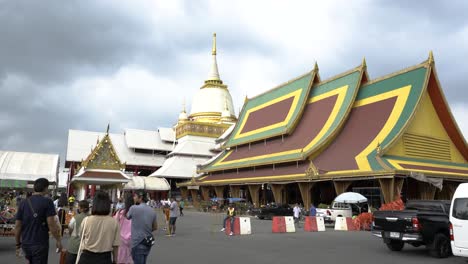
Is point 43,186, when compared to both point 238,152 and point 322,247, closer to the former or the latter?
point 322,247

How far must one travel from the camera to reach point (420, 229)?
1030 cm

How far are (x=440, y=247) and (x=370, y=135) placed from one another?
15661mm

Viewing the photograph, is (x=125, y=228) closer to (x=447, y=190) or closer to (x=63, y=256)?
(x=63, y=256)

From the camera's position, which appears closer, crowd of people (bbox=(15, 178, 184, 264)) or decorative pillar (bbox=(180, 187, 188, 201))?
crowd of people (bbox=(15, 178, 184, 264))

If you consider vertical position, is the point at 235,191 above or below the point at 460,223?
above

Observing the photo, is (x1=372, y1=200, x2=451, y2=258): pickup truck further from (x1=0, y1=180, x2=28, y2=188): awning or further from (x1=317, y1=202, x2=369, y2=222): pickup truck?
(x1=0, y1=180, x2=28, y2=188): awning

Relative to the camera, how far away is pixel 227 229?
1600cm

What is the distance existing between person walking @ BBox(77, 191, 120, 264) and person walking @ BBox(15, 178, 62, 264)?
1.14m

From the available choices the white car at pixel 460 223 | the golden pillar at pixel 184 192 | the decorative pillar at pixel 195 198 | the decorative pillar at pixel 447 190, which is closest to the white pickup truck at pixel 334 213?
the decorative pillar at pixel 447 190

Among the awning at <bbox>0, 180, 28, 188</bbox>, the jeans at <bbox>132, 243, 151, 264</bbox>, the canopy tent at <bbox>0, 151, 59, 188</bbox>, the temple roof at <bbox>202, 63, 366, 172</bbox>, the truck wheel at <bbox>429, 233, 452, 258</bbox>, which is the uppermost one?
the temple roof at <bbox>202, 63, 366, 172</bbox>

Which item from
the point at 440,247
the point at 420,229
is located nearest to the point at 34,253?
the point at 420,229

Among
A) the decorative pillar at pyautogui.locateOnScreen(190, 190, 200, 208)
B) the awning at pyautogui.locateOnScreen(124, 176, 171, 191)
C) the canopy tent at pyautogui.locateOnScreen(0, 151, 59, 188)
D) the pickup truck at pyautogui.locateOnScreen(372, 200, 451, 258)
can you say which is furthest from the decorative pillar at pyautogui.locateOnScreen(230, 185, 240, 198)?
the pickup truck at pyautogui.locateOnScreen(372, 200, 451, 258)

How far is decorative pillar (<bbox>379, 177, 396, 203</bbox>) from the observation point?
21438mm

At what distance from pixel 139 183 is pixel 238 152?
9811 millimetres
